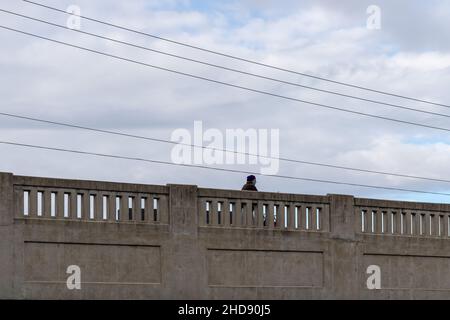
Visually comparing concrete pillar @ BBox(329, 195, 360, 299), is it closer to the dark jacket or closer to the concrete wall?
the concrete wall

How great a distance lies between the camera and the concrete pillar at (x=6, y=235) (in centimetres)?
2520

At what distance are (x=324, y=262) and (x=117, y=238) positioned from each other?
635cm

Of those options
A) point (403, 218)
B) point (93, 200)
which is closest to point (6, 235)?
point (93, 200)

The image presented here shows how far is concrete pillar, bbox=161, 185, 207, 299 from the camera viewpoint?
27594 millimetres

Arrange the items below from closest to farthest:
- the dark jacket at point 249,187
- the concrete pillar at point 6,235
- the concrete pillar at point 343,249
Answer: the concrete pillar at point 6,235 → the concrete pillar at point 343,249 → the dark jacket at point 249,187

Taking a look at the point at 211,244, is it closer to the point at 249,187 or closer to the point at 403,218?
the point at 249,187

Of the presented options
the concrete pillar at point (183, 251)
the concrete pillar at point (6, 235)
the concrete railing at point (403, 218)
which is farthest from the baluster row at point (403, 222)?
the concrete pillar at point (6, 235)

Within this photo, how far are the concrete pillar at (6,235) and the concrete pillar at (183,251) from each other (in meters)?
4.03

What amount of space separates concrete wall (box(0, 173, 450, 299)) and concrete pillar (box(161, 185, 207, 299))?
3 cm

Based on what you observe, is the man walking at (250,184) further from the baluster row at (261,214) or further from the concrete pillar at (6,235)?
the concrete pillar at (6,235)

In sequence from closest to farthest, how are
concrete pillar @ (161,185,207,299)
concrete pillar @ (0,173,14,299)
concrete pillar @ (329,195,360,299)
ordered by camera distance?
concrete pillar @ (0,173,14,299) → concrete pillar @ (161,185,207,299) → concrete pillar @ (329,195,360,299)

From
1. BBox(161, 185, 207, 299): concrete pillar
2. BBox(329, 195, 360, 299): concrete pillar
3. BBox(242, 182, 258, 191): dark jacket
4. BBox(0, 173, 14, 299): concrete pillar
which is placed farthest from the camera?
BBox(242, 182, 258, 191): dark jacket

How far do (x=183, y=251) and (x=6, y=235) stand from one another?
4.71 m

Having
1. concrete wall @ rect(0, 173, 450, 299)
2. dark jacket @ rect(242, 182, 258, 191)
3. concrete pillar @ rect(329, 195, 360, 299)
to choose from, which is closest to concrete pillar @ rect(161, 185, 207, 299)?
concrete wall @ rect(0, 173, 450, 299)
